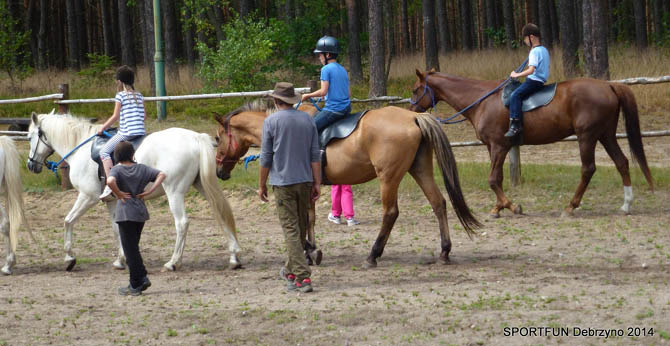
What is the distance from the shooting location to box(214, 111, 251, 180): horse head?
926 cm

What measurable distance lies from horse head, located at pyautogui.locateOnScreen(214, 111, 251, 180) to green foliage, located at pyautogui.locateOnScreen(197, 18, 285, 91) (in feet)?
38.9

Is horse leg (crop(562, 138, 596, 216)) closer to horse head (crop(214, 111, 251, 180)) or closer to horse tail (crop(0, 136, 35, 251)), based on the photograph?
horse head (crop(214, 111, 251, 180))

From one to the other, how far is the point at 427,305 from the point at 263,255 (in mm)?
3184

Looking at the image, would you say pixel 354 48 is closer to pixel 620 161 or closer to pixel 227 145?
pixel 620 161

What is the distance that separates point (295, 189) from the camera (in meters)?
7.32

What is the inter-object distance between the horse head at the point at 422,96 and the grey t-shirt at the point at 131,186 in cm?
538

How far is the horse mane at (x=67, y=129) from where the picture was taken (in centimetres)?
938

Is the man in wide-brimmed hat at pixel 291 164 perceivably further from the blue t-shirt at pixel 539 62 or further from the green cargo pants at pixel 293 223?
the blue t-shirt at pixel 539 62

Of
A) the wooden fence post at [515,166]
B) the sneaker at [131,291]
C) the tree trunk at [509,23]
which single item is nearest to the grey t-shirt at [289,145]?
the sneaker at [131,291]

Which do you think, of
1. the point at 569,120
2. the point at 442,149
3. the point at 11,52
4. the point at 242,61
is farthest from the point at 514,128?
the point at 11,52

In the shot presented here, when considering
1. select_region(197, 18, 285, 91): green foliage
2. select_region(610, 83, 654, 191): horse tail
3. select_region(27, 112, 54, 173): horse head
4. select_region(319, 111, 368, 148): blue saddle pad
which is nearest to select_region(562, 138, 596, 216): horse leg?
select_region(610, 83, 654, 191): horse tail

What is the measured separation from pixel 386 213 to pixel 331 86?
1.47 m

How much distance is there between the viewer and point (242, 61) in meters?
21.0

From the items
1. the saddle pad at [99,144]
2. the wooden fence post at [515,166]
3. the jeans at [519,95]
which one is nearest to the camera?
the saddle pad at [99,144]
